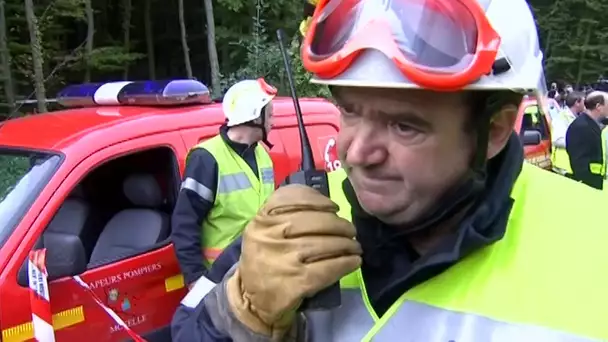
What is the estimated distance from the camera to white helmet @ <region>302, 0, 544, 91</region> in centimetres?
152

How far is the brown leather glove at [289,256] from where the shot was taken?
1.50 meters

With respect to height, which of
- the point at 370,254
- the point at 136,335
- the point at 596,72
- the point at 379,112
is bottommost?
the point at 596,72

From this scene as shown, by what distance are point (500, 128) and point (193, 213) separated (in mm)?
3102

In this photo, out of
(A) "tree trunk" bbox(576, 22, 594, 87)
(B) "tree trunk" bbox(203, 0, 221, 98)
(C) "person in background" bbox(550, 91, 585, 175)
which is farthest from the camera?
(A) "tree trunk" bbox(576, 22, 594, 87)

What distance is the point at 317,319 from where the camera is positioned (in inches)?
65.1

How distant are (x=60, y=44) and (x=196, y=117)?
1916 centimetres

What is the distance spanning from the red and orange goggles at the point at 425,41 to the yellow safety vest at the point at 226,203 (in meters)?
3.17

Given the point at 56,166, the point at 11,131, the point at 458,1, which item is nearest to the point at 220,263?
the point at 458,1

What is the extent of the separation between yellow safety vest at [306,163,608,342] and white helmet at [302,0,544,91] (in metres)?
0.27

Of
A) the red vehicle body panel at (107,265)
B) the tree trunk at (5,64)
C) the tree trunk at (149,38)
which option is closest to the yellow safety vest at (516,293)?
the red vehicle body panel at (107,265)

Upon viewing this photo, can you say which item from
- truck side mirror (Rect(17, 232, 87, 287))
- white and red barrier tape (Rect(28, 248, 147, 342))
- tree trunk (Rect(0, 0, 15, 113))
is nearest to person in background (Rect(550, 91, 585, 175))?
truck side mirror (Rect(17, 232, 87, 287))

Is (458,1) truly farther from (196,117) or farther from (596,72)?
(596,72)

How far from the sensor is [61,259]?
3760 millimetres

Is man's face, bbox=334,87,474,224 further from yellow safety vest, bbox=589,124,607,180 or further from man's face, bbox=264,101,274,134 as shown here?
yellow safety vest, bbox=589,124,607,180
